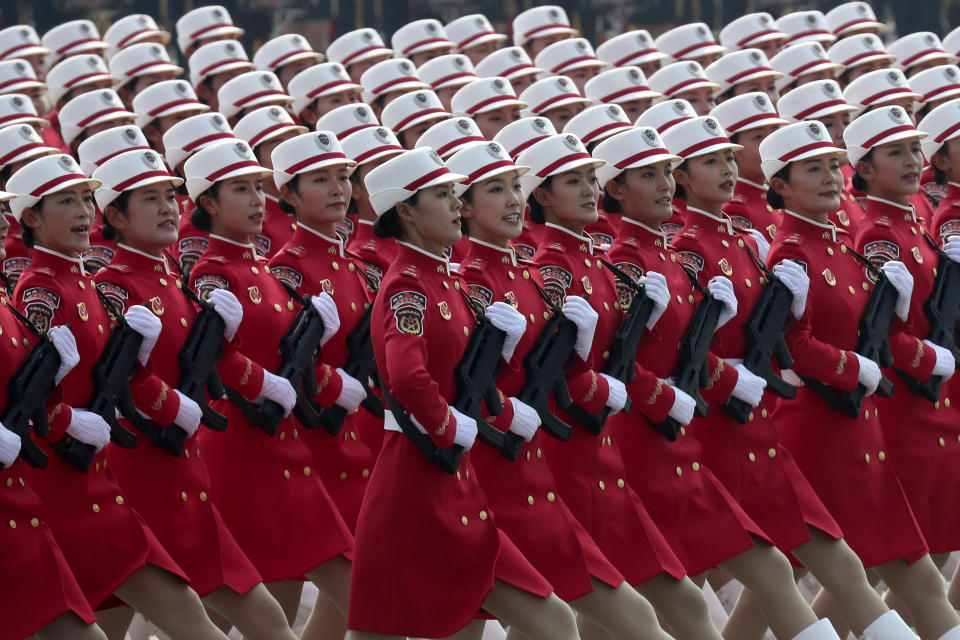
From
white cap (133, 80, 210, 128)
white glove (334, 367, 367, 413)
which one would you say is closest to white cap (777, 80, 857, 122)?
white cap (133, 80, 210, 128)

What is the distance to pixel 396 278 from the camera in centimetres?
742

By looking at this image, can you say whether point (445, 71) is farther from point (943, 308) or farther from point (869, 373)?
point (869, 373)

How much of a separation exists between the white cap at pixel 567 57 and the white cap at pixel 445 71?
72 centimetres

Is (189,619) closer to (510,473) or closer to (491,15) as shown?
(510,473)

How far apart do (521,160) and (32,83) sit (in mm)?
4704

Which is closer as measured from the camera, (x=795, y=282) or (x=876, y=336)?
(x=795, y=282)

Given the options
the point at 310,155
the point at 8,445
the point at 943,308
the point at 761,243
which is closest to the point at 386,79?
the point at 761,243

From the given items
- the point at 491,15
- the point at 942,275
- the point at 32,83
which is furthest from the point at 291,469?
the point at 491,15

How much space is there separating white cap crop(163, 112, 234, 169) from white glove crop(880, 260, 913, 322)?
3.02m

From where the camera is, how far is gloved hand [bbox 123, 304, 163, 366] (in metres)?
7.82

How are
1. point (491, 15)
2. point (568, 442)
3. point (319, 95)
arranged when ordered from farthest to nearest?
1. point (491, 15)
2. point (319, 95)
3. point (568, 442)

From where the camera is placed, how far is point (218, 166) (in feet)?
29.3

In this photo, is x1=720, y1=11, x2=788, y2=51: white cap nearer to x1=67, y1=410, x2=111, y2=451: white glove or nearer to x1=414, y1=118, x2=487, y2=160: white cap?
x1=414, y1=118, x2=487, y2=160: white cap

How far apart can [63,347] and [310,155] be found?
2.00 metres
